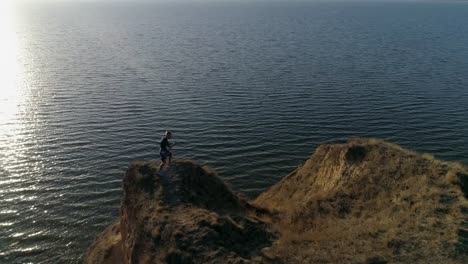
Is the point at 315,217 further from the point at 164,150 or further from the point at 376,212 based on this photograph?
the point at 164,150

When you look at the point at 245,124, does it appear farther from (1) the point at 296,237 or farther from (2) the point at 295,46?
(2) the point at 295,46

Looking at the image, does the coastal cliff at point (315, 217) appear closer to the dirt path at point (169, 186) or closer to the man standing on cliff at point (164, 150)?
the dirt path at point (169, 186)

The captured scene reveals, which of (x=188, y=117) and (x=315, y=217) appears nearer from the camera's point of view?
(x=315, y=217)

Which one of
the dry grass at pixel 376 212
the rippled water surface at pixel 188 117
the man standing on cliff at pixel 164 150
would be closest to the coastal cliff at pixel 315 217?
the dry grass at pixel 376 212

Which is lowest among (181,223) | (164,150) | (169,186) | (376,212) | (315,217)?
(315,217)

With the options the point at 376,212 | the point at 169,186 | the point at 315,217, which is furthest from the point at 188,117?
the point at 376,212

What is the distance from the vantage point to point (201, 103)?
57.9 metres

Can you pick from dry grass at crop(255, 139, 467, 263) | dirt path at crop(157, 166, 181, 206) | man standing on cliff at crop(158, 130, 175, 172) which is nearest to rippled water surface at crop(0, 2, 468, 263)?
dirt path at crop(157, 166, 181, 206)

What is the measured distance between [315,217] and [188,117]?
3037 centimetres

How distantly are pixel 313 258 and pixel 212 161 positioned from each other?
23418 mm

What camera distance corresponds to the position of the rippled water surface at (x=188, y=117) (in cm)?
3453

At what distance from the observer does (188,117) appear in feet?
173

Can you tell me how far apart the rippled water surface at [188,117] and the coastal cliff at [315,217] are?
23.1ft

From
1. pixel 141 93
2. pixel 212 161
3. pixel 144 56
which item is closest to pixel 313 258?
pixel 212 161
